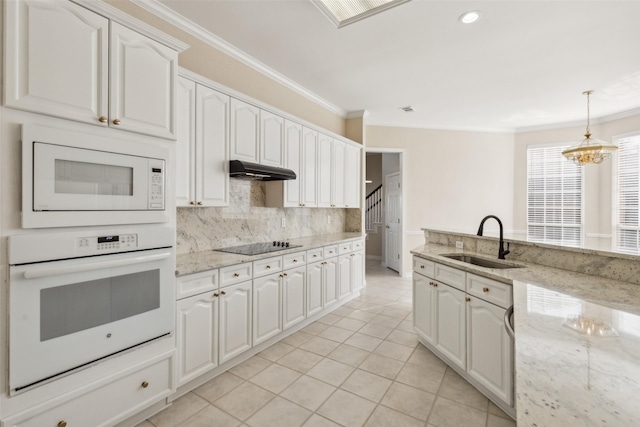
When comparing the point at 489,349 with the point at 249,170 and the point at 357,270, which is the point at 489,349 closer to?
the point at 249,170

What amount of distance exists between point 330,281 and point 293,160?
5.24ft

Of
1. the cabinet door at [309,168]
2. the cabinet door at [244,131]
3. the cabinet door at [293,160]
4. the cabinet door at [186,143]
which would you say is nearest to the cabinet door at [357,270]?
the cabinet door at [309,168]

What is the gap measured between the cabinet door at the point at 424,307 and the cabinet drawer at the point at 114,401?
215 centimetres

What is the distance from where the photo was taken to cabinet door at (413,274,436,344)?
268 cm

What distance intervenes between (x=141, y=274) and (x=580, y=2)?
3.85 m

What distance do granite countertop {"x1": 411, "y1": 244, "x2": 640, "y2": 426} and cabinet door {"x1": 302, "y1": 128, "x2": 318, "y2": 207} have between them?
262 cm

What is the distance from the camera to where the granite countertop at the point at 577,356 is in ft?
1.95

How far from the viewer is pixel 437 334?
8.58 ft

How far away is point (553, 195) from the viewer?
597 cm

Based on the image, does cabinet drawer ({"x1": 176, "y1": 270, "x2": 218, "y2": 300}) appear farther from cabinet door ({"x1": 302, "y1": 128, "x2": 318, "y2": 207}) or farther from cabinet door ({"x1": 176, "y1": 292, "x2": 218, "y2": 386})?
cabinet door ({"x1": 302, "y1": 128, "x2": 318, "y2": 207})

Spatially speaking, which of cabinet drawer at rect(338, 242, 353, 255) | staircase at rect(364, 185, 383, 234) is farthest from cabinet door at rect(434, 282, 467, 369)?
staircase at rect(364, 185, 383, 234)

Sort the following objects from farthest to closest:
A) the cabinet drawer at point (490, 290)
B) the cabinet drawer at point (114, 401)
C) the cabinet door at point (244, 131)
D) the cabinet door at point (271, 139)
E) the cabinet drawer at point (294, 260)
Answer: the cabinet door at point (271, 139) < the cabinet drawer at point (294, 260) < the cabinet door at point (244, 131) < the cabinet drawer at point (490, 290) < the cabinet drawer at point (114, 401)

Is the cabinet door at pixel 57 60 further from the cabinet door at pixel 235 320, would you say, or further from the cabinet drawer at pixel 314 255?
the cabinet drawer at pixel 314 255

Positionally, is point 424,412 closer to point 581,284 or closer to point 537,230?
point 581,284
